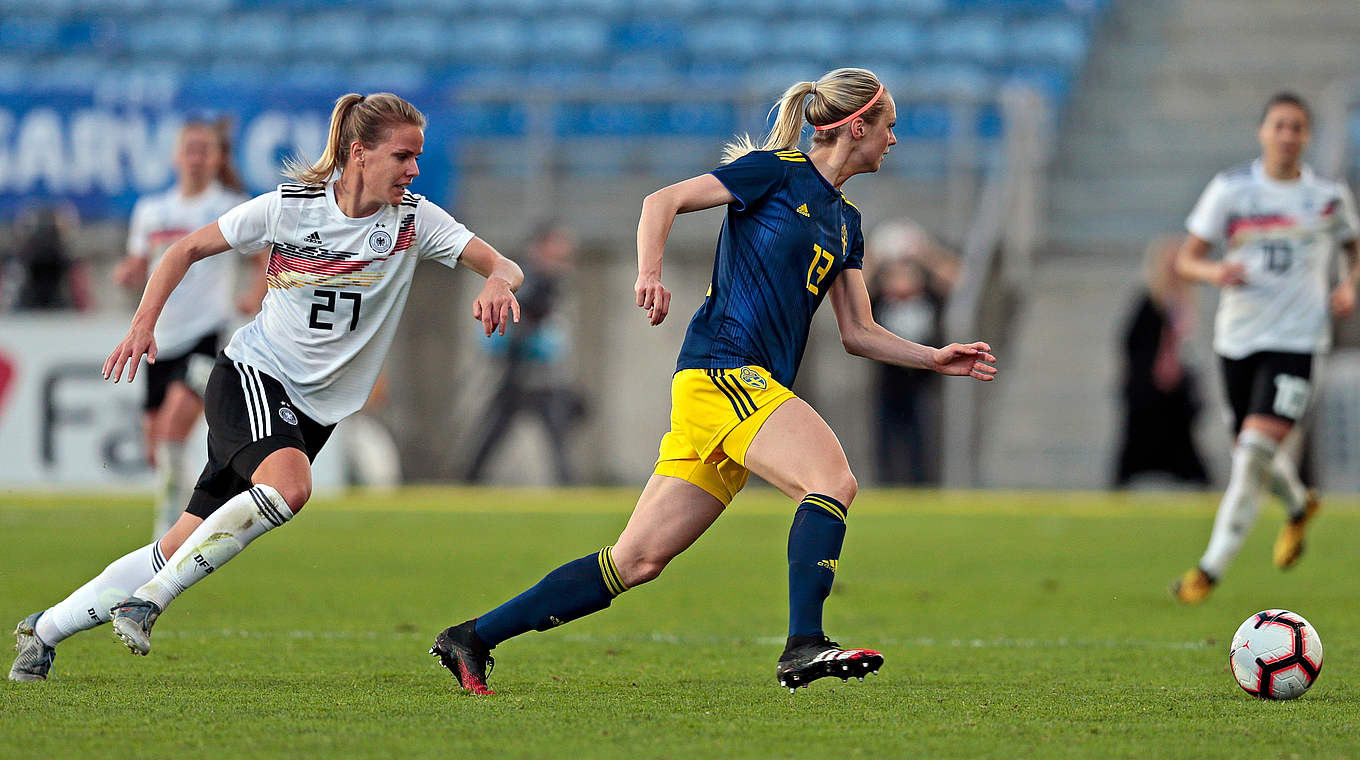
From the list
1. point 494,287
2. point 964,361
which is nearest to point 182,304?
point 494,287

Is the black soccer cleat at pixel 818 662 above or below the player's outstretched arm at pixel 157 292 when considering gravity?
below

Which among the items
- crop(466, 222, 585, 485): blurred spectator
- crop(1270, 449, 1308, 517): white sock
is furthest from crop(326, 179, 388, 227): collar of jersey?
crop(466, 222, 585, 485): blurred spectator

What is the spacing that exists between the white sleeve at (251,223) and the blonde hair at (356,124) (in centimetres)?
15

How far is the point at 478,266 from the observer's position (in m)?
5.76

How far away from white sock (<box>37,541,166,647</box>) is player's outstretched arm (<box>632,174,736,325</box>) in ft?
5.80

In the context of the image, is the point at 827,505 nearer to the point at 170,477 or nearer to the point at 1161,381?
the point at 170,477

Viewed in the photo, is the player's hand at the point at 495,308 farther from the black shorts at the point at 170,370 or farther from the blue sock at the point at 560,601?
the black shorts at the point at 170,370

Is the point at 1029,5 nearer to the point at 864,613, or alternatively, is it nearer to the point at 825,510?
the point at 864,613

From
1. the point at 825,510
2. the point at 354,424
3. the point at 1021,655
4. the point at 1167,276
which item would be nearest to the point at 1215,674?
the point at 1021,655

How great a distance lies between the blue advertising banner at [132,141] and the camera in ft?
53.5

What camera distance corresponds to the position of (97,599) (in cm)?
551

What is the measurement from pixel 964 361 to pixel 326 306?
1978 mm

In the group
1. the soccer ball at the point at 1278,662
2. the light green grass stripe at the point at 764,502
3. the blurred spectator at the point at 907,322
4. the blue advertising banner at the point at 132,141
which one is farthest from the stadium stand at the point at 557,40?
the soccer ball at the point at 1278,662

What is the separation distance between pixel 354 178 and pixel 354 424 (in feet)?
34.4
